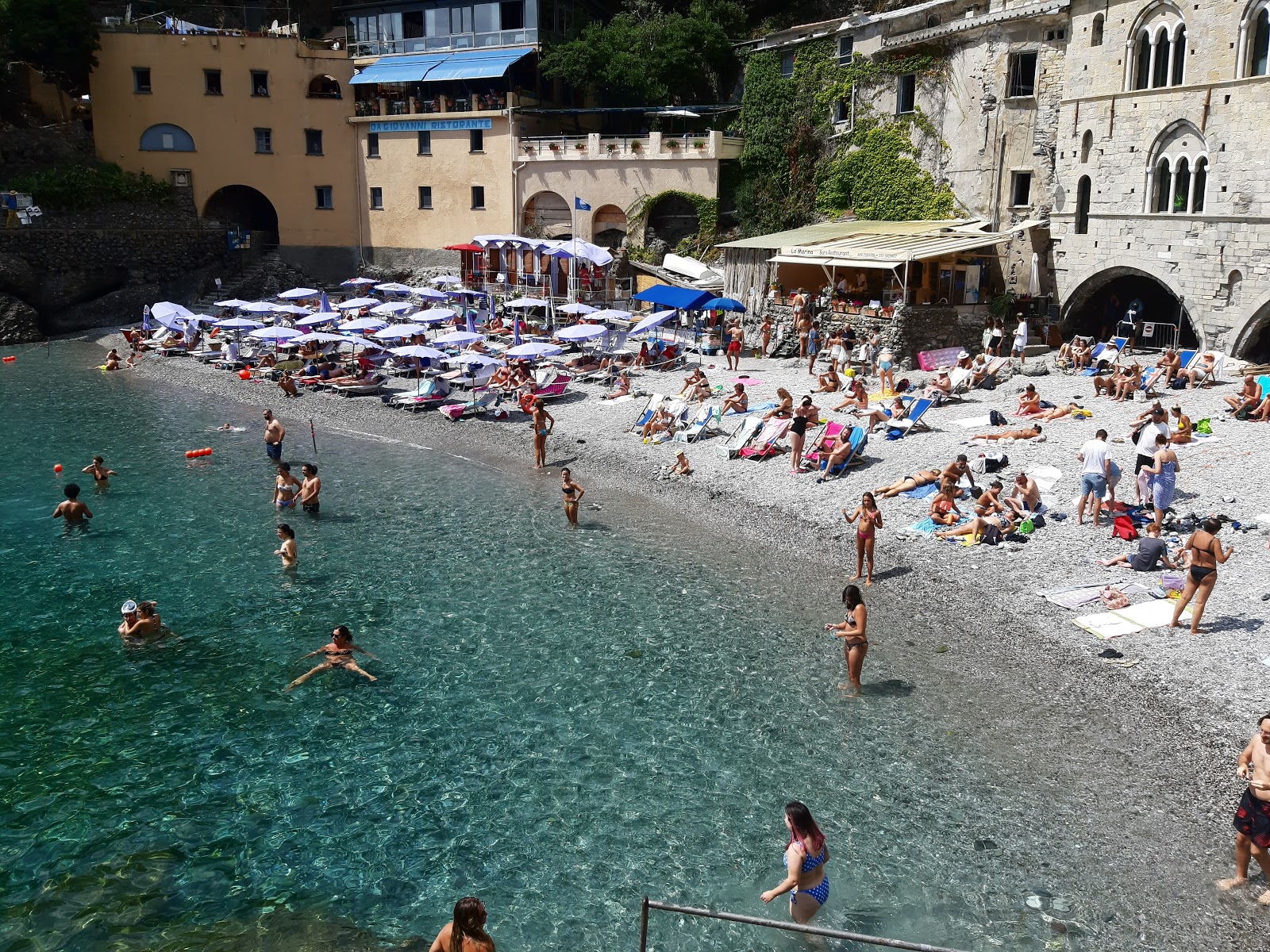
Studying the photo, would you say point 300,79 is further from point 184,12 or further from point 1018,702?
point 1018,702

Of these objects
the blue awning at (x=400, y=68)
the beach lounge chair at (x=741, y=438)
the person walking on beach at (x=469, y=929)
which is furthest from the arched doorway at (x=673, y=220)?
the person walking on beach at (x=469, y=929)

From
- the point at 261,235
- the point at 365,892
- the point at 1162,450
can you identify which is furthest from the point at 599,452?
the point at 261,235

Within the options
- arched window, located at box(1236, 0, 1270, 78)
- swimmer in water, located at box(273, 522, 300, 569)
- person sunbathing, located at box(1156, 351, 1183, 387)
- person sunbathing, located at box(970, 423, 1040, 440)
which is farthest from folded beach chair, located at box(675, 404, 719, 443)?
arched window, located at box(1236, 0, 1270, 78)

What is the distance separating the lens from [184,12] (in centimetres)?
4669

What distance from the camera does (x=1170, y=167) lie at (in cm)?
2434

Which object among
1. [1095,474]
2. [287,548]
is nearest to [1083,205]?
[1095,474]

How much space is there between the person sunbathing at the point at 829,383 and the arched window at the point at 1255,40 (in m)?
11.0

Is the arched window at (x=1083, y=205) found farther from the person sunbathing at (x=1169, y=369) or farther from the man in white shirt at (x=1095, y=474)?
the man in white shirt at (x=1095, y=474)

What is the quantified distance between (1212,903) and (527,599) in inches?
359

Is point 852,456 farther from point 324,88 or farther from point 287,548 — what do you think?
point 324,88

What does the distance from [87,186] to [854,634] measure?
38.7 metres

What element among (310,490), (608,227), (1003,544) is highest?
(608,227)

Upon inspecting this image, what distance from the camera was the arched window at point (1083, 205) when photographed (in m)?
26.7

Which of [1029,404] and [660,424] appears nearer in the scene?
[1029,404]
